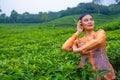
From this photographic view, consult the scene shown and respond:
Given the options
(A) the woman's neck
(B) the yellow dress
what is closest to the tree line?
(A) the woman's neck

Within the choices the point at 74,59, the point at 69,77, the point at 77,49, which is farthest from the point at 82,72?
the point at 74,59

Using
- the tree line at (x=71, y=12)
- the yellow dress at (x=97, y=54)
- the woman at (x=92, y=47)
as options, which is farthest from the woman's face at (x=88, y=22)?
the tree line at (x=71, y=12)

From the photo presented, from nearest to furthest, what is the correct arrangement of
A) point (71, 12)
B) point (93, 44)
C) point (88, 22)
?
point (93, 44), point (88, 22), point (71, 12)

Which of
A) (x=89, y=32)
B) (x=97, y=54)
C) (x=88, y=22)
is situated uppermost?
(x=88, y=22)

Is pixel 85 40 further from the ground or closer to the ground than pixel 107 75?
further from the ground

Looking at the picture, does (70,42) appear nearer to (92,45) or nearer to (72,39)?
(72,39)

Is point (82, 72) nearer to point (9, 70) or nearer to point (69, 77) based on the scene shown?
point (69, 77)

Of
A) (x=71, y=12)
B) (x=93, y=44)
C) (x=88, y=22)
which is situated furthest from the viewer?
(x=71, y=12)

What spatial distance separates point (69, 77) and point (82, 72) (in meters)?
0.20

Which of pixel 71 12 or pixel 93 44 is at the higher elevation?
pixel 93 44

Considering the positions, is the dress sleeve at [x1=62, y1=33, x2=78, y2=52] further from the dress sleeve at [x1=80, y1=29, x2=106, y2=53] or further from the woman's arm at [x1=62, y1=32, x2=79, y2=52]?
the dress sleeve at [x1=80, y1=29, x2=106, y2=53]

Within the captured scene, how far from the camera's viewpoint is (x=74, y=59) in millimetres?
5969

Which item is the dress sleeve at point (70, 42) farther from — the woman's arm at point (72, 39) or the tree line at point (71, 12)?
the tree line at point (71, 12)

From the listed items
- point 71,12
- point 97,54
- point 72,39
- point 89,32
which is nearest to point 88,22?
point 89,32
